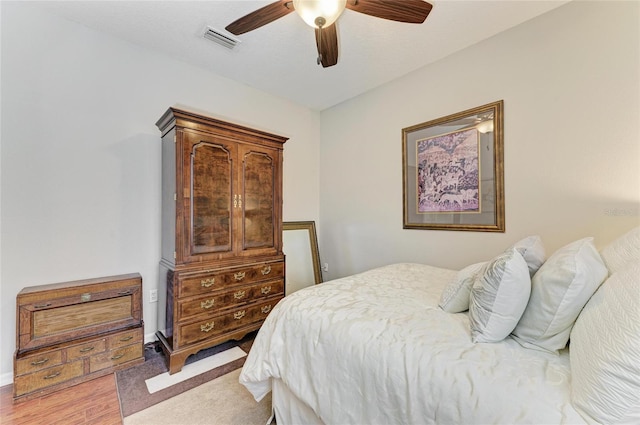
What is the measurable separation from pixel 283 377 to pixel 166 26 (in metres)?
2.71

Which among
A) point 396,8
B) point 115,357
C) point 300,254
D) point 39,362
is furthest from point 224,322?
point 396,8

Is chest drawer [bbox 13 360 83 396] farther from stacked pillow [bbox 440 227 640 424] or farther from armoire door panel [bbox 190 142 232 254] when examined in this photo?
stacked pillow [bbox 440 227 640 424]

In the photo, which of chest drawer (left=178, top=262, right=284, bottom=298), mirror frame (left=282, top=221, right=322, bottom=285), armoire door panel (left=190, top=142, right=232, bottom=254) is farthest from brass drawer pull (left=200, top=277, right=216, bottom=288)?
mirror frame (left=282, top=221, right=322, bottom=285)

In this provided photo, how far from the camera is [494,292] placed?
1.04 meters

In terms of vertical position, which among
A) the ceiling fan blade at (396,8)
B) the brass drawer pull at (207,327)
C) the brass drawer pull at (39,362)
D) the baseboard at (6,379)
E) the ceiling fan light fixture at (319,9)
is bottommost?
the baseboard at (6,379)

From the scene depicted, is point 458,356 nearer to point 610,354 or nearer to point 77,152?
point 610,354

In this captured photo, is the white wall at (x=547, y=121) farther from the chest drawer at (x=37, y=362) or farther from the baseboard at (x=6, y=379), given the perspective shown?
the baseboard at (x=6, y=379)

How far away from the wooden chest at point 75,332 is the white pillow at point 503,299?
2.41 meters

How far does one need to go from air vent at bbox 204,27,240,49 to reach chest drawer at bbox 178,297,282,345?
2.36 m

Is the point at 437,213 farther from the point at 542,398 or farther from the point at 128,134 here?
the point at 128,134

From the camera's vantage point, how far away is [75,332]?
191 centimetres

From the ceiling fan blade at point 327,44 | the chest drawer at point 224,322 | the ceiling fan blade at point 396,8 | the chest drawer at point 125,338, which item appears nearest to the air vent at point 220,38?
the ceiling fan blade at point 327,44

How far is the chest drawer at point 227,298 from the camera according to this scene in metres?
2.08

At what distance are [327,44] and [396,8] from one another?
1.53 feet
